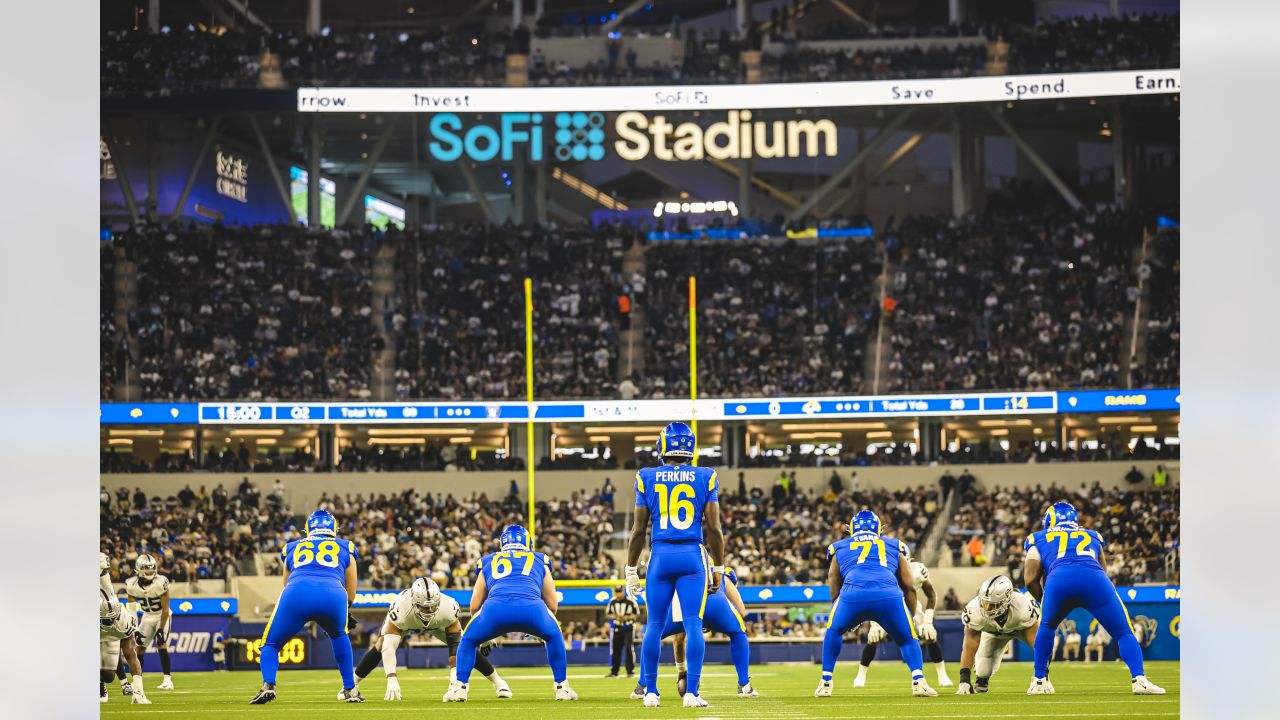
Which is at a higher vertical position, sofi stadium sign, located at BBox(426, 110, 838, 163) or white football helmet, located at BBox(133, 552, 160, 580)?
sofi stadium sign, located at BBox(426, 110, 838, 163)

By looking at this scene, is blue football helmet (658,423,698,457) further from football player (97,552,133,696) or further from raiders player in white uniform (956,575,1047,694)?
football player (97,552,133,696)

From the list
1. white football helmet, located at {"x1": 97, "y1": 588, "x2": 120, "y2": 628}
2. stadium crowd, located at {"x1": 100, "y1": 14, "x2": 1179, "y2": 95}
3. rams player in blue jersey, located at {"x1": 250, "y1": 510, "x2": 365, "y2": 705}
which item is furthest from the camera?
stadium crowd, located at {"x1": 100, "y1": 14, "x2": 1179, "y2": 95}

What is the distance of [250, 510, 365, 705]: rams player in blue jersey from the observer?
12586mm

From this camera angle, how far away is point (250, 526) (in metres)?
32.7

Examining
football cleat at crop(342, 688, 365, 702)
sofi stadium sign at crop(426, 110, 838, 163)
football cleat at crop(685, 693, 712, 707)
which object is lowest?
football cleat at crop(342, 688, 365, 702)

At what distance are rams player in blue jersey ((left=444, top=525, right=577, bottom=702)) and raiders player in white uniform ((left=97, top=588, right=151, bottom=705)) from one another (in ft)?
13.4

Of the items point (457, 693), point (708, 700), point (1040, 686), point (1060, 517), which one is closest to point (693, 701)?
point (708, 700)

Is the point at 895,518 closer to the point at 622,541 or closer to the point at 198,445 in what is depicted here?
the point at 622,541

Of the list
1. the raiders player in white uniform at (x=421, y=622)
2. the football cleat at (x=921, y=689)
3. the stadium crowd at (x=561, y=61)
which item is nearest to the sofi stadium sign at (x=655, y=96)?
the stadium crowd at (x=561, y=61)

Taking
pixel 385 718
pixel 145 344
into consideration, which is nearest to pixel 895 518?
pixel 145 344

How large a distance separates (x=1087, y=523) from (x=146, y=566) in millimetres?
21019

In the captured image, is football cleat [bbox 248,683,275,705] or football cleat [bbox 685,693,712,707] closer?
football cleat [bbox 685,693,712,707]

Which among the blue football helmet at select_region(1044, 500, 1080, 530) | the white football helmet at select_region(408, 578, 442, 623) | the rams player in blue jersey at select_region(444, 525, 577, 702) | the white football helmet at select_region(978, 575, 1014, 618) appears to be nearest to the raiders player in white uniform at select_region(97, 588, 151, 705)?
the white football helmet at select_region(408, 578, 442, 623)

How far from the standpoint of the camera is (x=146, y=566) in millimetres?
16891
